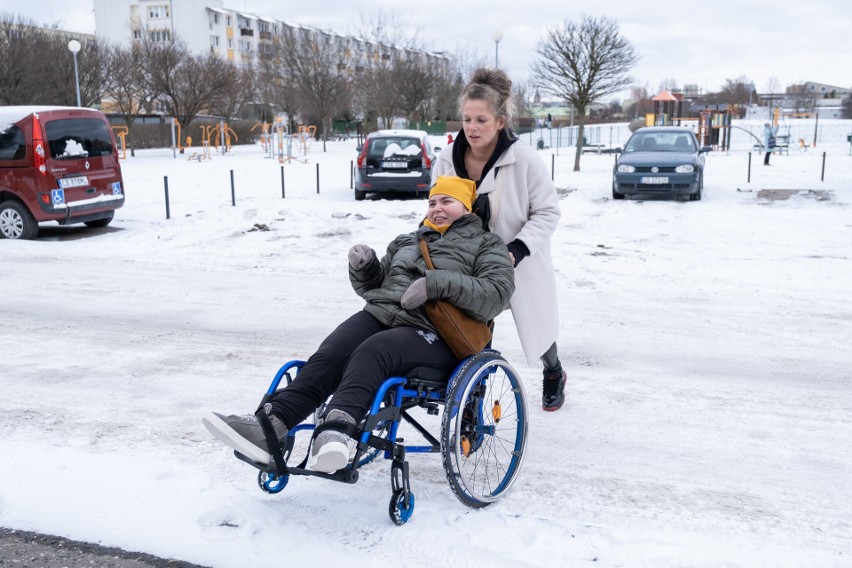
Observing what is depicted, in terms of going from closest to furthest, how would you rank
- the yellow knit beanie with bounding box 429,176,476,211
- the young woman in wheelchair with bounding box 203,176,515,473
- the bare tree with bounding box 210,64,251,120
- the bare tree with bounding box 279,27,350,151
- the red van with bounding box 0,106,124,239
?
the young woman in wheelchair with bounding box 203,176,515,473 < the yellow knit beanie with bounding box 429,176,476,211 < the red van with bounding box 0,106,124,239 < the bare tree with bounding box 210,64,251,120 < the bare tree with bounding box 279,27,350,151

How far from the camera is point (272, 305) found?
25.4 ft

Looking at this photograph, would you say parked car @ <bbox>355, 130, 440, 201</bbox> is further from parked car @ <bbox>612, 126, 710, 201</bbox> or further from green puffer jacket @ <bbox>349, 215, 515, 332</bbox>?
green puffer jacket @ <bbox>349, 215, 515, 332</bbox>

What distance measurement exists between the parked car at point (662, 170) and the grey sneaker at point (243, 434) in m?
14.5

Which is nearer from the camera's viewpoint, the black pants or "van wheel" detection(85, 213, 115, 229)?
the black pants

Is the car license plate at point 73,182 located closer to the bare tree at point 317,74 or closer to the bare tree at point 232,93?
the bare tree at point 232,93

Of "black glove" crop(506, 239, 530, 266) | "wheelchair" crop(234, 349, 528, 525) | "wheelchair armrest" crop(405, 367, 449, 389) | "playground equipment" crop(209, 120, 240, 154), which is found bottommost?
"wheelchair" crop(234, 349, 528, 525)

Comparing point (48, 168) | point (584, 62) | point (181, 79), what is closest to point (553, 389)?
point (48, 168)

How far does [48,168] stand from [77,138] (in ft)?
2.63

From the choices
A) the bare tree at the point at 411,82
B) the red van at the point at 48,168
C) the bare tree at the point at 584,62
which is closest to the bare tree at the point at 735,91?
the bare tree at the point at 411,82

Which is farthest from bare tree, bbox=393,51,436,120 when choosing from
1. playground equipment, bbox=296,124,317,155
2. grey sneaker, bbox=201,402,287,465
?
grey sneaker, bbox=201,402,287,465

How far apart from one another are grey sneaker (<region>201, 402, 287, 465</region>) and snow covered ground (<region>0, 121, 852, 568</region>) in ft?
1.32

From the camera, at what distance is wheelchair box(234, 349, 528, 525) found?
3193 mm

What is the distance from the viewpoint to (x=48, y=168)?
38.5 ft

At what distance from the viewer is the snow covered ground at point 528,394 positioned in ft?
10.8
